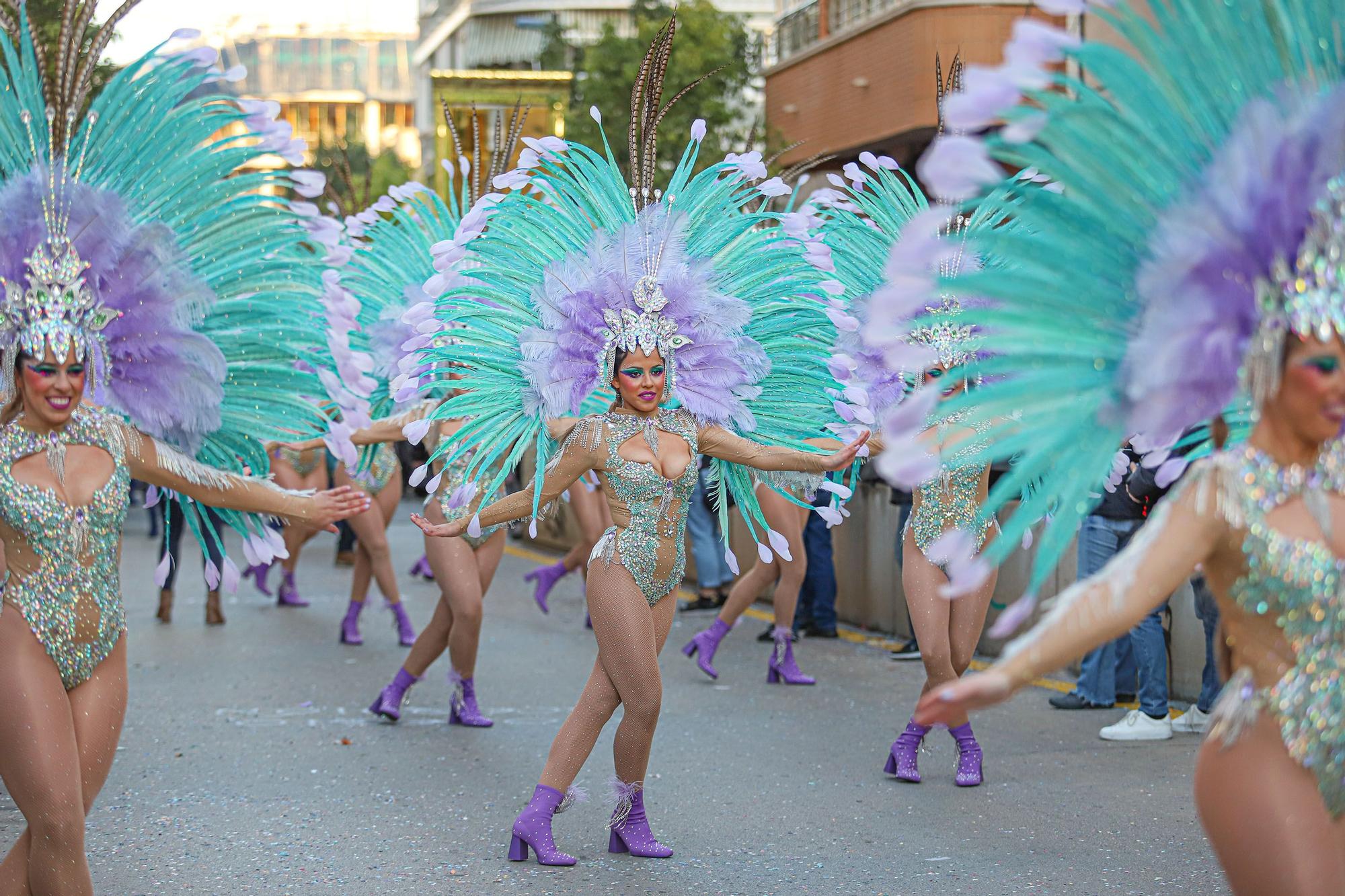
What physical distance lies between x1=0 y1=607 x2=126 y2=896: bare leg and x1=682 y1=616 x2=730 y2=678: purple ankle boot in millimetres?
5220

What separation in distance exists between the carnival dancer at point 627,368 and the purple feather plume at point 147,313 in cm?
99

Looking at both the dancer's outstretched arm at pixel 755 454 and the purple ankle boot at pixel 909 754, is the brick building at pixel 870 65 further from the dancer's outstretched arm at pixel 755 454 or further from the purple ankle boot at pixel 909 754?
the dancer's outstretched arm at pixel 755 454

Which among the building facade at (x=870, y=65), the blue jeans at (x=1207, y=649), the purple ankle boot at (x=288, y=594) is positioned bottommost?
the purple ankle boot at (x=288, y=594)

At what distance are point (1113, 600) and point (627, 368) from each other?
270 centimetres

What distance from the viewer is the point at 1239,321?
2889 millimetres

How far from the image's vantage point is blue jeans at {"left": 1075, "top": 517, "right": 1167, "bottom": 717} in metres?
7.41

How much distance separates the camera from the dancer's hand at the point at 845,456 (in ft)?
17.8

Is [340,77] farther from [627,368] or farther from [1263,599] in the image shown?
[1263,599]

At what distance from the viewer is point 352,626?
10.5 m

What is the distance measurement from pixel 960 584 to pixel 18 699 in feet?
8.13

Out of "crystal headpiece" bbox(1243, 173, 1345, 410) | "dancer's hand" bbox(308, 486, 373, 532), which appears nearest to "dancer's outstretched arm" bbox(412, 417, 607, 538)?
"dancer's hand" bbox(308, 486, 373, 532)

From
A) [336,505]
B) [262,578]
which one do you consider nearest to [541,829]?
[336,505]

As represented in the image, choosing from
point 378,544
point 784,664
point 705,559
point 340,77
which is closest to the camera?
point 784,664

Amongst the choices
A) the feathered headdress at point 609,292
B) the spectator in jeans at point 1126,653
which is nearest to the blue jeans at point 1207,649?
the spectator in jeans at point 1126,653
